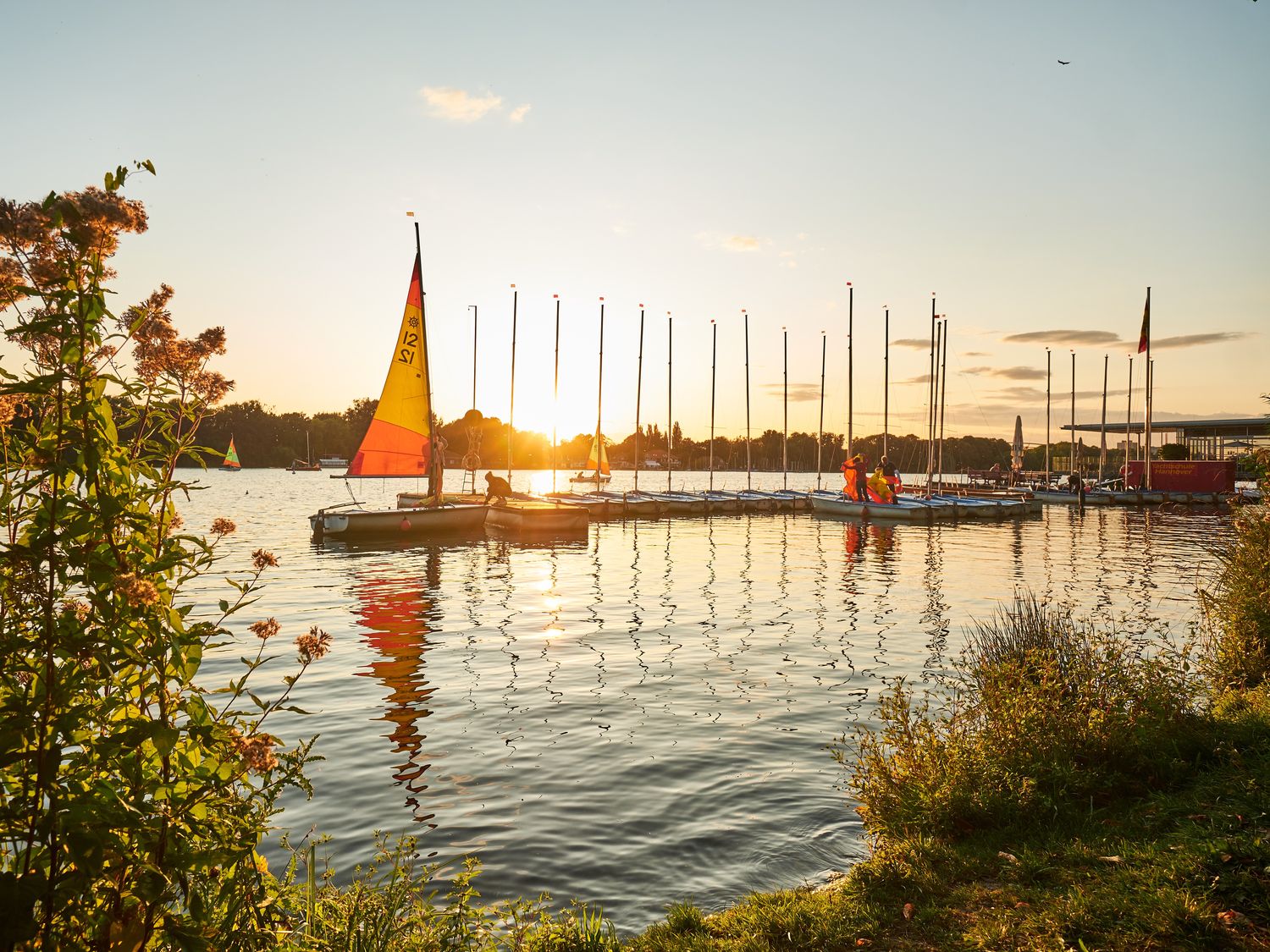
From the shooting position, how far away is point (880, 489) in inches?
1980

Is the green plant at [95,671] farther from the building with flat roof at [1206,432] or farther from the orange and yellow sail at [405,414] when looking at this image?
the building with flat roof at [1206,432]

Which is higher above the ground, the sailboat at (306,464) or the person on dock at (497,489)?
the sailboat at (306,464)

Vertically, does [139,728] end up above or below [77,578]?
below

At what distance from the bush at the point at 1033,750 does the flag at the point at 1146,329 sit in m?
58.7

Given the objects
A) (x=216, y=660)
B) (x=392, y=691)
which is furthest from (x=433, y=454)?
(x=392, y=691)

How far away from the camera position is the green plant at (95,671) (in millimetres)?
2930

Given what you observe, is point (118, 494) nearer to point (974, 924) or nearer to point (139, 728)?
point (139, 728)

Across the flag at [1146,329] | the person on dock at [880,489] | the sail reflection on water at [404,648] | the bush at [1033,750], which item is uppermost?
the flag at [1146,329]

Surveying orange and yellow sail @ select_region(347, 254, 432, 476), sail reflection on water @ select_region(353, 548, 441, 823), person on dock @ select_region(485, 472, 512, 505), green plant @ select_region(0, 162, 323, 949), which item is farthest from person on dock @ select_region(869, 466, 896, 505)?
green plant @ select_region(0, 162, 323, 949)

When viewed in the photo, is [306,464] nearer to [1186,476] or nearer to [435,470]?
[435,470]

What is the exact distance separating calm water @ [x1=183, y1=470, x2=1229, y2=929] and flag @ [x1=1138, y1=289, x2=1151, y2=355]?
3190 centimetres

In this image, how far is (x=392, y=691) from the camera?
1295cm

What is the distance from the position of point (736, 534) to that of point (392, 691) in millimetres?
31573

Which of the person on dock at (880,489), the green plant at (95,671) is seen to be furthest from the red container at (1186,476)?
the green plant at (95,671)
